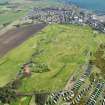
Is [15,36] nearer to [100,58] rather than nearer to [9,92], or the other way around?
[100,58]

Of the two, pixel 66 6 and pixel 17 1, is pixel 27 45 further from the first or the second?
pixel 17 1

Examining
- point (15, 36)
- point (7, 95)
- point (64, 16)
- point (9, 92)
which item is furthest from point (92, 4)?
point (7, 95)

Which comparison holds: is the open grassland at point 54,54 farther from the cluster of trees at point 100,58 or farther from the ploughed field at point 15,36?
the ploughed field at point 15,36

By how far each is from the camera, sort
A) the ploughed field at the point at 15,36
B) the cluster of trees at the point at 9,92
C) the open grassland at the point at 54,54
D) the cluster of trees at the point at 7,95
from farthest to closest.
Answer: the ploughed field at the point at 15,36, the open grassland at the point at 54,54, the cluster of trees at the point at 9,92, the cluster of trees at the point at 7,95

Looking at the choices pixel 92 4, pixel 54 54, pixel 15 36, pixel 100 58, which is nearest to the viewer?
pixel 100 58

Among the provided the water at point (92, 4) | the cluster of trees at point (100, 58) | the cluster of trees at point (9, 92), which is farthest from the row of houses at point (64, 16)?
the cluster of trees at point (9, 92)

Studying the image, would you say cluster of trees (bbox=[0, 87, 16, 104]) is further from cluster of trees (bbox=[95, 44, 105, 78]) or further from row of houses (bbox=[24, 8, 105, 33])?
row of houses (bbox=[24, 8, 105, 33])

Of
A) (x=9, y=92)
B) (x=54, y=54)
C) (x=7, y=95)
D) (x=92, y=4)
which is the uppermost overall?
(x=92, y=4)
